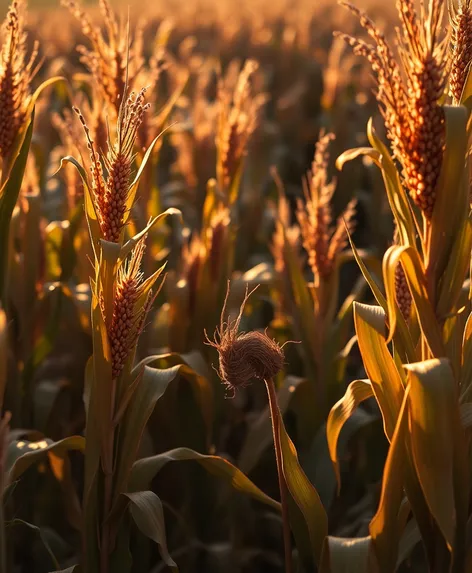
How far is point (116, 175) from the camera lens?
6.57ft

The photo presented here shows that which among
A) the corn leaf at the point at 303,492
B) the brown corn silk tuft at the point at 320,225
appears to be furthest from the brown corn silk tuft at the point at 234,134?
the corn leaf at the point at 303,492

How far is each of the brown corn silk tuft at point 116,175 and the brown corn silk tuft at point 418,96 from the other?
54 cm

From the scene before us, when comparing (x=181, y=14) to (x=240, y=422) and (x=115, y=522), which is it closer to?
(x=240, y=422)

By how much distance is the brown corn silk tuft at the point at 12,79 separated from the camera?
238cm

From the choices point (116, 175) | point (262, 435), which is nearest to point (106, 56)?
point (116, 175)

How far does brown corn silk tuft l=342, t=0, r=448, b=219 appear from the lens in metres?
1.81

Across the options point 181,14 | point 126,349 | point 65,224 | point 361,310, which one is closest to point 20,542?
point 65,224

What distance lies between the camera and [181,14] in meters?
13.9

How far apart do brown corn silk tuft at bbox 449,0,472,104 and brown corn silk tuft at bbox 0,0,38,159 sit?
1.13 m

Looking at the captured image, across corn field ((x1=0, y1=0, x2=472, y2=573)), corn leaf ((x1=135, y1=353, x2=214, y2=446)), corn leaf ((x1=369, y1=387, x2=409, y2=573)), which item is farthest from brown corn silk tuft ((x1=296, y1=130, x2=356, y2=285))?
corn leaf ((x1=369, y1=387, x2=409, y2=573))

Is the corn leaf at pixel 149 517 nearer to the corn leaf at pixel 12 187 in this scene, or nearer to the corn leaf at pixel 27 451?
the corn leaf at pixel 27 451

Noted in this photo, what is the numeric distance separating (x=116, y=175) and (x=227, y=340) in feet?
Result: 1.47

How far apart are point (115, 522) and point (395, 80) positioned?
1.29 metres

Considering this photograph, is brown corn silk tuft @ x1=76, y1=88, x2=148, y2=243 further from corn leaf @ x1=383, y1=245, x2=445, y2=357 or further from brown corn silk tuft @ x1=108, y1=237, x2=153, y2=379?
corn leaf @ x1=383, y1=245, x2=445, y2=357
